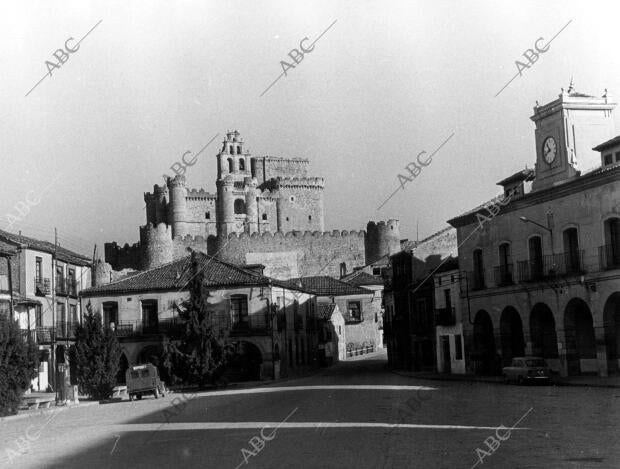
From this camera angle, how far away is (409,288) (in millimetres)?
49125

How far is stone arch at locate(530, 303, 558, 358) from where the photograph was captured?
114 ft

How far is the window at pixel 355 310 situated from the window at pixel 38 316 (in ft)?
108

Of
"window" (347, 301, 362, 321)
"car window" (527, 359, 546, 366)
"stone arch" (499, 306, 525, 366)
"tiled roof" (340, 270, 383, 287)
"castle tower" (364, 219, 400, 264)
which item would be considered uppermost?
"castle tower" (364, 219, 400, 264)

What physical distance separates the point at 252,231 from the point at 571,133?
6699 centimetres

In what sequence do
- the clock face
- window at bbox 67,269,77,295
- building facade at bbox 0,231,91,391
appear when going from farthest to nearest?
window at bbox 67,269,77,295
building facade at bbox 0,231,91,391
the clock face

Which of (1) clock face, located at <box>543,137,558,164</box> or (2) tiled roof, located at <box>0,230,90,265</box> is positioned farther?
(2) tiled roof, located at <box>0,230,90,265</box>

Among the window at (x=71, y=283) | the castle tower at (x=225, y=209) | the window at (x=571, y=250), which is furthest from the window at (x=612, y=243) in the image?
the castle tower at (x=225, y=209)

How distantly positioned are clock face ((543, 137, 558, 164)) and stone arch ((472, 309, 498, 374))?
8.02m

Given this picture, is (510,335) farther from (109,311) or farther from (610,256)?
(109,311)

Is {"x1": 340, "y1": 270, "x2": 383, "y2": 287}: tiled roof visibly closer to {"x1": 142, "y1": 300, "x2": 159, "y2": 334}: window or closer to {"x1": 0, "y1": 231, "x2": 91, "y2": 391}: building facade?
{"x1": 142, "y1": 300, "x2": 159, "y2": 334}: window

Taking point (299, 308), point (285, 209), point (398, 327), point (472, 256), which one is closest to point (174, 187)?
point (285, 209)

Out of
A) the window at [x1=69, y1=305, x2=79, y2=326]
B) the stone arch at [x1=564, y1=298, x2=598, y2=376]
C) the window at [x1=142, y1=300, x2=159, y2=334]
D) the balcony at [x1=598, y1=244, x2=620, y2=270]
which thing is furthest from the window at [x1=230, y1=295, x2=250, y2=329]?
the balcony at [x1=598, y1=244, x2=620, y2=270]

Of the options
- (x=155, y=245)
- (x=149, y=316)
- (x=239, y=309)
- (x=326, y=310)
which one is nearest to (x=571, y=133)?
(x=239, y=309)

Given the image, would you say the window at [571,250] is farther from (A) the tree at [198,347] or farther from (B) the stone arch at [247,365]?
(B) the stone arch at [247,365]
